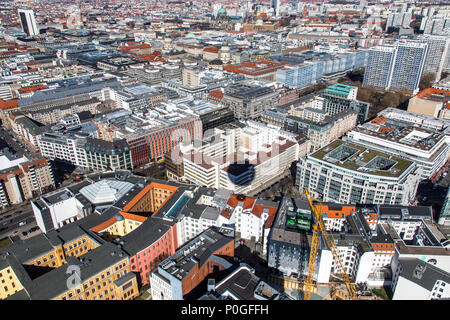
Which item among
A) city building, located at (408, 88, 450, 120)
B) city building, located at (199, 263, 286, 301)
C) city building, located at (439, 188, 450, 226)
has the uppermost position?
city building, located at (408, 88, 450, 120)

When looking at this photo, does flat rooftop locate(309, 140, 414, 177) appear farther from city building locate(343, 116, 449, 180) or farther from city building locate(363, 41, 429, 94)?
city building locate(363, 41, 429, 94)

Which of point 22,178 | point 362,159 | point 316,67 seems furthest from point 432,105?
point 22,178

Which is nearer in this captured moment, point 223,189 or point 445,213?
point 445,213

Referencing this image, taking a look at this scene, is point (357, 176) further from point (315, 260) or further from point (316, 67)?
point (316, 67)

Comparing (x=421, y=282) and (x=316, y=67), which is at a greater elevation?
(x=316, y=67)

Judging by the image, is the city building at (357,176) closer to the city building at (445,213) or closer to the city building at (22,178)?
the city building at (445,213)

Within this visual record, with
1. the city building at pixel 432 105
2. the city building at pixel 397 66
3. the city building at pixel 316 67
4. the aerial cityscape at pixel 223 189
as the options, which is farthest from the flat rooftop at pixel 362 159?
the city building at pixel 397 66

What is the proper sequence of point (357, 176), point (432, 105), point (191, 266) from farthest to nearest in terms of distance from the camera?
point (432, 105)
point (357, 176)
point (191, 266)

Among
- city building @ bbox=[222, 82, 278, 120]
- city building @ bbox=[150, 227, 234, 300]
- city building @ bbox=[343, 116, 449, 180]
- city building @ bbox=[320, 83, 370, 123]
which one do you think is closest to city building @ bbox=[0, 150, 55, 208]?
city building @ bbox=[150, 227, 234, 300]

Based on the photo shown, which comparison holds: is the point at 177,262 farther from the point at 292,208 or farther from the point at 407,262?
the point at 407,262
